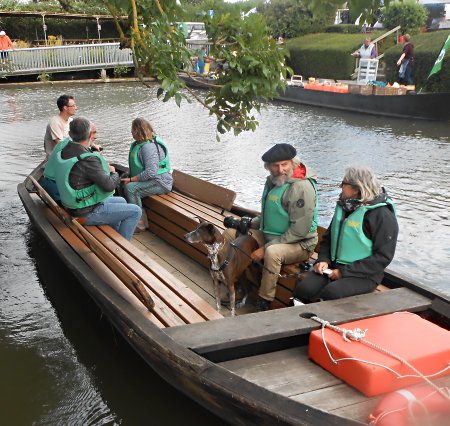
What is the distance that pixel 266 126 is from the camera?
17109mm

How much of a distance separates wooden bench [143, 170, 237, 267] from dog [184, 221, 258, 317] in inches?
41.2

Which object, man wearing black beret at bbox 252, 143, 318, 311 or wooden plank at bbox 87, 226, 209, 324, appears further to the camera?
man wearing black beret at bbox 252, 143, 318, 311

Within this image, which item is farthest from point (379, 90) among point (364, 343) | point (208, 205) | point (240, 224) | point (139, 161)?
point (364, 343)

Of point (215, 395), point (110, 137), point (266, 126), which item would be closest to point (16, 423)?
point (215, 395)

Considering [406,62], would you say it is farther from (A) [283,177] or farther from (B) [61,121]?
(A) [283,177]

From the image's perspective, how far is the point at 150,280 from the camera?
4973 mm

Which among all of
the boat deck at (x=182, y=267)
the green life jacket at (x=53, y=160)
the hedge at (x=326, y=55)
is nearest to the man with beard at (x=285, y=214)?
the boat deck at (x=182, y=267)

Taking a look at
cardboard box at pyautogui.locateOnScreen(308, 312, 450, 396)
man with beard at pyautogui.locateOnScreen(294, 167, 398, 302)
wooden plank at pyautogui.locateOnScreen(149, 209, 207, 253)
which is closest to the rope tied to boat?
cardboard box at pyautogui.locateOnScreen(308, 312, 450, 396)

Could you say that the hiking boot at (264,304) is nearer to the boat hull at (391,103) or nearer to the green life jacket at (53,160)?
the green life jacket at (53,160)

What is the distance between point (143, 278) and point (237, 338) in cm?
154

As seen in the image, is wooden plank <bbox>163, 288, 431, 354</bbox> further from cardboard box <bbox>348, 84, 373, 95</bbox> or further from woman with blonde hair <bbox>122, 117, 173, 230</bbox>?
cardboard box <bbox>348, 84, 373, 95</bbox>

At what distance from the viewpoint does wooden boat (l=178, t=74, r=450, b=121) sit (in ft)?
55.6

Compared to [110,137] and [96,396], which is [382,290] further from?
[110,137]

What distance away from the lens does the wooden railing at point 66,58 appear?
2695cm
